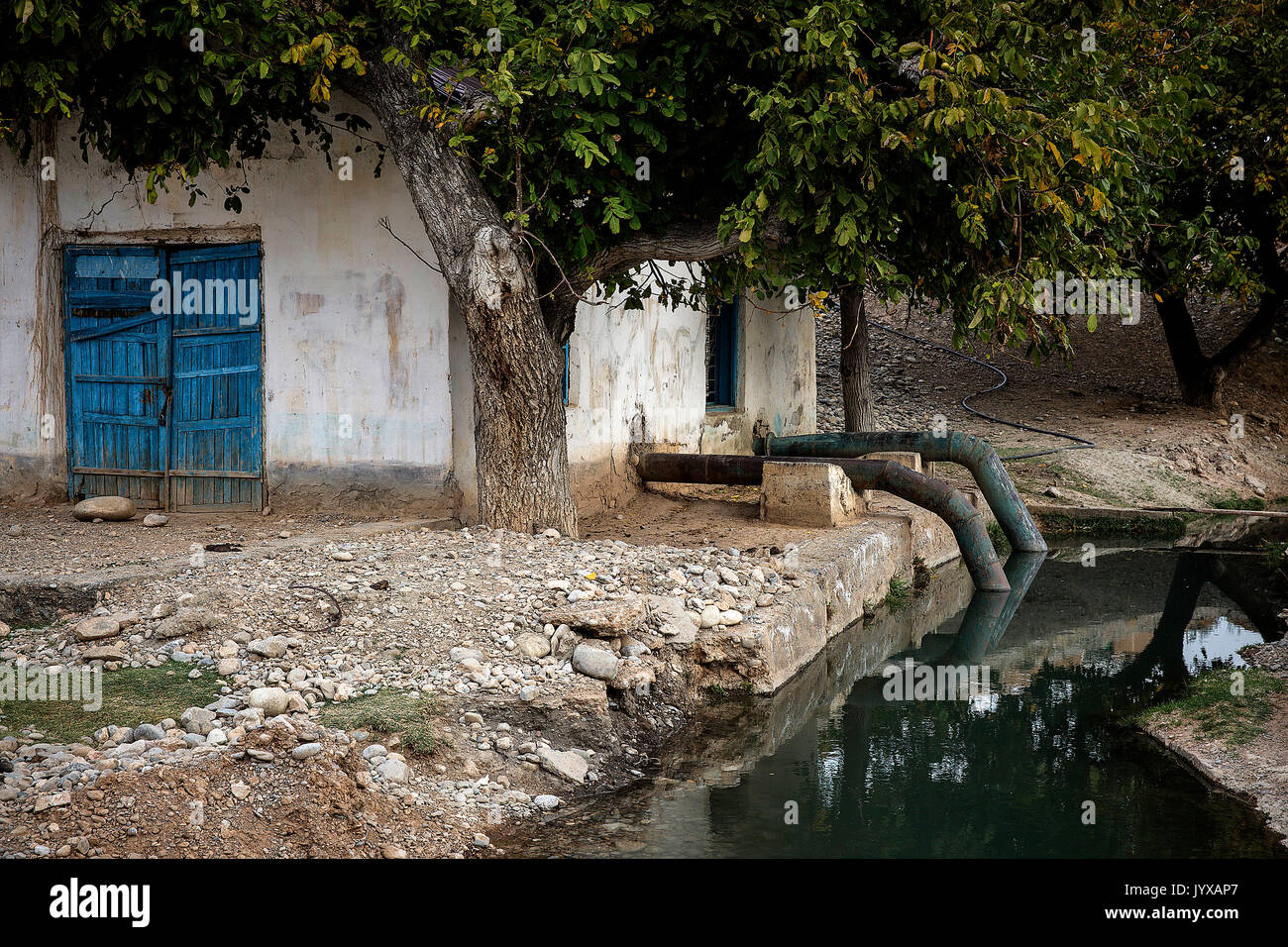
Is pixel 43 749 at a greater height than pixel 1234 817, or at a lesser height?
greater

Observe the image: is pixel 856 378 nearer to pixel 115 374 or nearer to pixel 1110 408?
pixel 1110 408

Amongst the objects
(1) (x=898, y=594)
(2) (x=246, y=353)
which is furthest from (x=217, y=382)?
(1) (x=898, y=594)

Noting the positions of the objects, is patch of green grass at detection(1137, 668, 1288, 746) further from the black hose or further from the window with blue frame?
the window with blue frame

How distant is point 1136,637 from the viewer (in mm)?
8750

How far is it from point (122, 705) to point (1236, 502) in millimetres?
13120

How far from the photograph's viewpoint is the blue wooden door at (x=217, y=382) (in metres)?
8.84

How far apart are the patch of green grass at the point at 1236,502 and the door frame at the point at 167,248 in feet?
36.3

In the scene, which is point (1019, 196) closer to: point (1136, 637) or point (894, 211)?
point (894, 211)

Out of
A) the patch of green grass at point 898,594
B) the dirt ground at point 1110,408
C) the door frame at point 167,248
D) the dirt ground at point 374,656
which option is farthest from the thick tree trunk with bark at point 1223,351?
the door frame at point 167,248

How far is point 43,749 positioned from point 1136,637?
7603mm

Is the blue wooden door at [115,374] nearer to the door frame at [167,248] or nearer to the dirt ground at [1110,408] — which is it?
the door frame at [167,248]

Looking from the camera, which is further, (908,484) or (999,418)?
(999,418)

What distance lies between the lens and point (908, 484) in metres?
9.26

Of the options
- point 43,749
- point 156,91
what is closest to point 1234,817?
point 43,749
